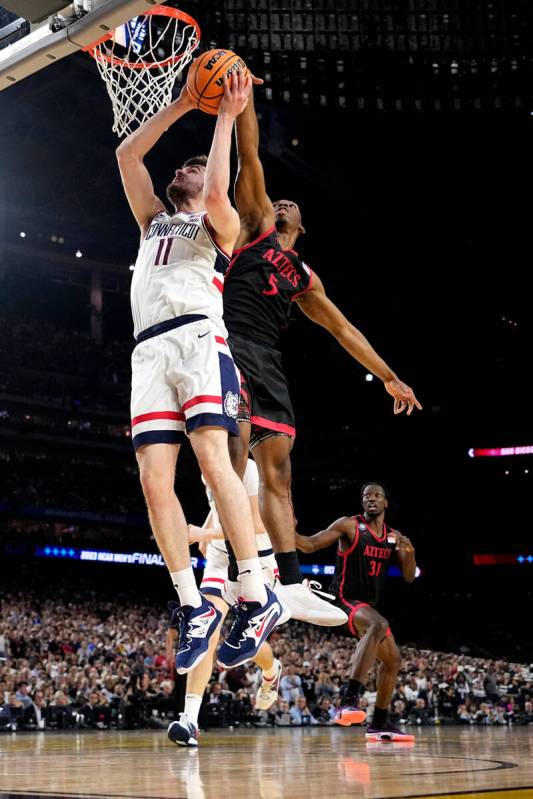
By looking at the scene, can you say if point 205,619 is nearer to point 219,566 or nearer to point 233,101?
point 219,566

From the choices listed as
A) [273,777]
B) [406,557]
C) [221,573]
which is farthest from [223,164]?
[406,557]

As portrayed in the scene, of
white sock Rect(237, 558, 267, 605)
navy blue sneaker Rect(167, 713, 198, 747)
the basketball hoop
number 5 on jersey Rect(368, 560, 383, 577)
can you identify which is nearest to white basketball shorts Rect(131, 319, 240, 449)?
white sock Rect(237, 558, 267, 605)

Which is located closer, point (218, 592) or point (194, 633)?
point (194, 633)

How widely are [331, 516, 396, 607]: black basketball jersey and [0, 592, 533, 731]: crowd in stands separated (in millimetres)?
4355

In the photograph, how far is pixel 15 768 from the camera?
14.3 ft

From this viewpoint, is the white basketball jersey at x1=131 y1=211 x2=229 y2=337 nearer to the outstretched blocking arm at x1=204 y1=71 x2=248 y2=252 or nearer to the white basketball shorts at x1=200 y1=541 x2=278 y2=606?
the outstretched blocking arm at x1=204 y1=71 x2=248 y2=252

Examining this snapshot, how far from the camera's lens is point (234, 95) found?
452 centimetres

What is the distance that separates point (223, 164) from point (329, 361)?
30.7 metres

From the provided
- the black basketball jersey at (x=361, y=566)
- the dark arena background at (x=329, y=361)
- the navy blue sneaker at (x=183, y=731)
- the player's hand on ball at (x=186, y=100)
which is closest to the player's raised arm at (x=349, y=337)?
the player's hand on ball at (x=186, y=100)

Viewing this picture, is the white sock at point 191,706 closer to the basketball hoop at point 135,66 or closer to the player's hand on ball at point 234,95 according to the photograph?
the player's hand on ball at point 234,95

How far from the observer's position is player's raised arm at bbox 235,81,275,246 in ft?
16.6

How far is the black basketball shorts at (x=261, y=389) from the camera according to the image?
5.46 metres

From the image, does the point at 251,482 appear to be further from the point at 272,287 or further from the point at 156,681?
the point at 156,681

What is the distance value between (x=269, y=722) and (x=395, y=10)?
52.2ft
